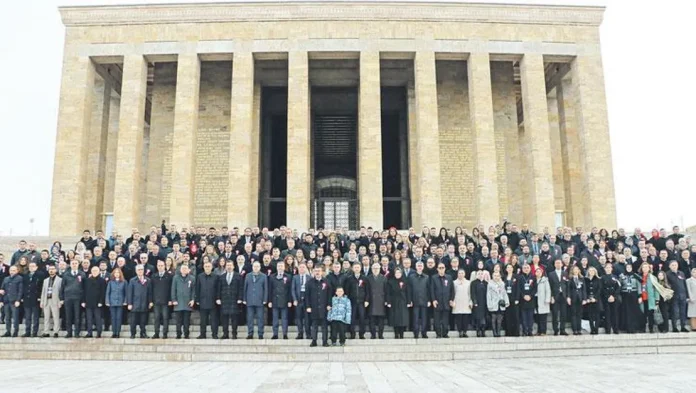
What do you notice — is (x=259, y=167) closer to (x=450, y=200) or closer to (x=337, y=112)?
(x=337, y=112)

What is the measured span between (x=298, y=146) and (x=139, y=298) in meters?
12.0

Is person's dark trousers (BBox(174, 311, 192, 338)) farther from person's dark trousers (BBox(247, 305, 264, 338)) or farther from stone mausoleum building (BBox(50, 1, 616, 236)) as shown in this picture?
stone mausoleum building (BBox(50, 1, 616, 236))

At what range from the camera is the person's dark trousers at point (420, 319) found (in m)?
10.6

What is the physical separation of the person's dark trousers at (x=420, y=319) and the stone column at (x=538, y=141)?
12.4 meters

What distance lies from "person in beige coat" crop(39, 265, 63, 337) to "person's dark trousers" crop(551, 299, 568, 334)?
9.61 m

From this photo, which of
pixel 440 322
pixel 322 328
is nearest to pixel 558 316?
pixel 440 322

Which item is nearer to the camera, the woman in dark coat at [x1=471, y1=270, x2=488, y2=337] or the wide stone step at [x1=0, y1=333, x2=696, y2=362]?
the wide stone step at [x1=0, y1=333, x2=696, y2=362]

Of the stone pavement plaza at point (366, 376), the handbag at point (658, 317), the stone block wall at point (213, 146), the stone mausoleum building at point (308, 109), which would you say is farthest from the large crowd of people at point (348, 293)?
the stone block wall at point (213, 146)

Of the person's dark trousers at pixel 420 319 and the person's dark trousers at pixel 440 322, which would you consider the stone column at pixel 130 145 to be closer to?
the person's dark trousers at pixel 420 319

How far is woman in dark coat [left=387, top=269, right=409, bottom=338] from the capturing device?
10.6 m

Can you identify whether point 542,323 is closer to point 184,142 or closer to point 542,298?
point 542,298

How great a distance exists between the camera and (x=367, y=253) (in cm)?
1316

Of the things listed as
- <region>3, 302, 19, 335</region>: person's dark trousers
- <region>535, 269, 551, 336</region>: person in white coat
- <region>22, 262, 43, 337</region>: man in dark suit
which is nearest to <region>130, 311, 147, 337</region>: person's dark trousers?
<region>22, 262, 43, 337</region>: man in dark suit

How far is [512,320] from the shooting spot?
10859 millimetres
